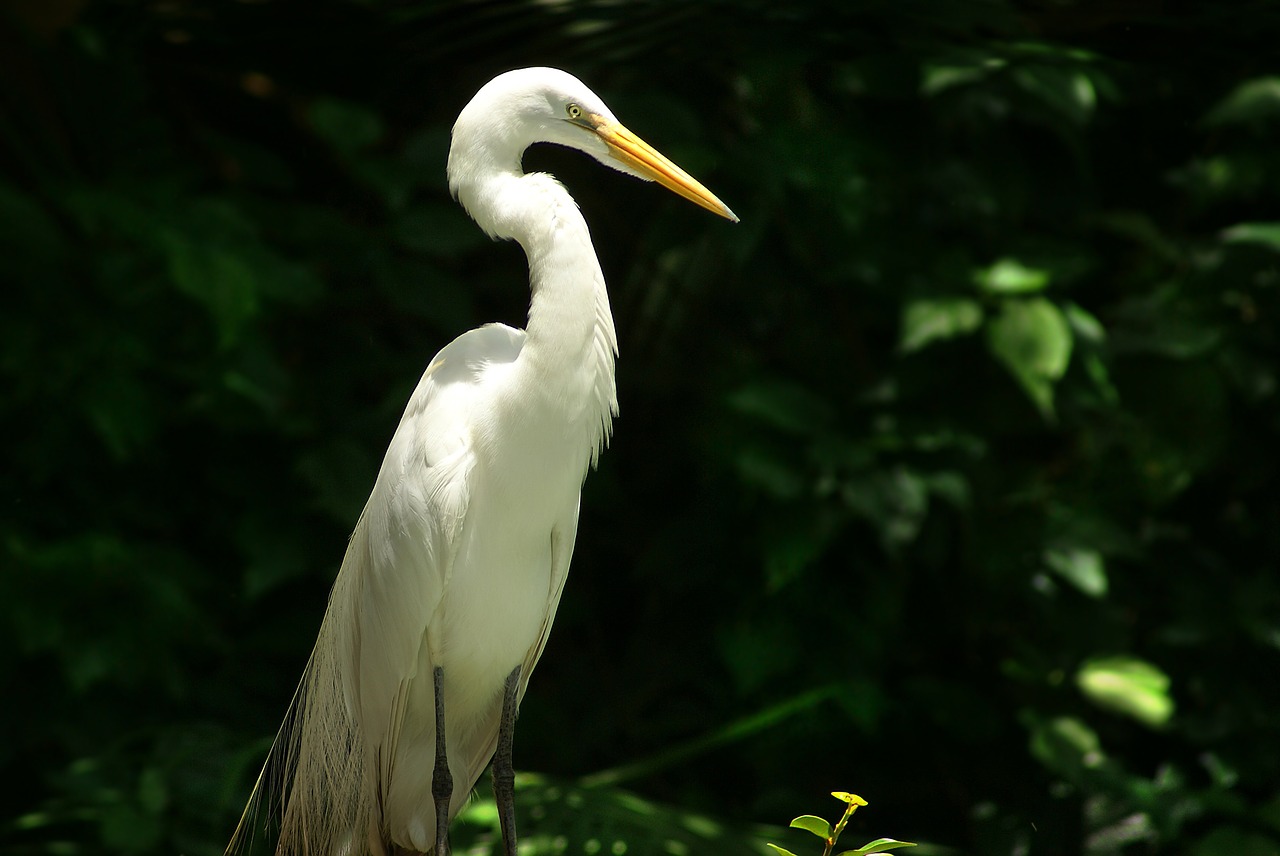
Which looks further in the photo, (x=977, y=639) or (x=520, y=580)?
(x=977, y=639)

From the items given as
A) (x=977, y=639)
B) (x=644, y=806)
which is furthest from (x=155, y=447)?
(x=977, y=639)

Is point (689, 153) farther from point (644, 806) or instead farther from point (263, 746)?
point (263, 746)

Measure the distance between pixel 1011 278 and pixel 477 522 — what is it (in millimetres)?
1025

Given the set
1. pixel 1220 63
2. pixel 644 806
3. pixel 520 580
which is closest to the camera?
pixel 520 580

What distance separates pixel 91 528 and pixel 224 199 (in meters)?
0.55

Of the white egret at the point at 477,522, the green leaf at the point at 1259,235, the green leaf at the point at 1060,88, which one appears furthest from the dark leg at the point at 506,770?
the green leaf at the point at 1259,235

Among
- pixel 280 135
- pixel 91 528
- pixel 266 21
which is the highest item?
pixel 266 21

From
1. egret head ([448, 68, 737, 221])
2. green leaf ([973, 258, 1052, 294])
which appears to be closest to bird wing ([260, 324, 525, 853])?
egret head ([448, 68, 737, 221])

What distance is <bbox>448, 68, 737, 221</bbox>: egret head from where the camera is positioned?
0.95m

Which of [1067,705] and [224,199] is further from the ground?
[224,199]

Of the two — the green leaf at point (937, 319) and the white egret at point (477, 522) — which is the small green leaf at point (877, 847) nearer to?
the white egret at point (477, 522)

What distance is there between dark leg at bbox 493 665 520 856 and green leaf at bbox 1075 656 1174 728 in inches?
41.8

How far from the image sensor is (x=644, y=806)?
1.58 metres

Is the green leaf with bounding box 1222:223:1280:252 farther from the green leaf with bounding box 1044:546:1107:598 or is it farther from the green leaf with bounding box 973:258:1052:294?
the green leaf with bounding box 1044:546:1107:598
